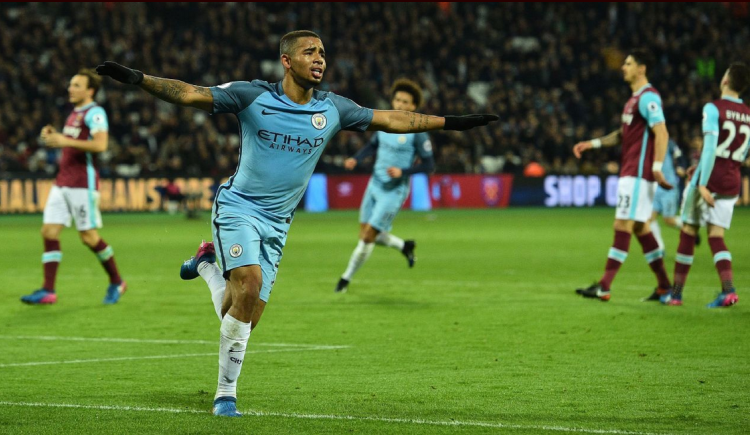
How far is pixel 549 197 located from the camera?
122 feet

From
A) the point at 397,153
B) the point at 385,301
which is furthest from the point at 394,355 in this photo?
the point at 397,153

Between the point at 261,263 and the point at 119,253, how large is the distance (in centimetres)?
1348

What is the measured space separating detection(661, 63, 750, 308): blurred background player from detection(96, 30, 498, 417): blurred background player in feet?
18.5

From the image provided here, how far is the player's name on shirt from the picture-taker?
11312 mm

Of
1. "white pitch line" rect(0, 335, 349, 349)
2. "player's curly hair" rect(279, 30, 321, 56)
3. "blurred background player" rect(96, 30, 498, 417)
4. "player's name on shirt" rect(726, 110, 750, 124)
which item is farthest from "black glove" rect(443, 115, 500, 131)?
"player's name on shirt" rect(726, 110, 750, 124)

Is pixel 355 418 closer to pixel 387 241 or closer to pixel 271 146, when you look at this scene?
pixel 271 146

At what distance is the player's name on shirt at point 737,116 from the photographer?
11.3 meters

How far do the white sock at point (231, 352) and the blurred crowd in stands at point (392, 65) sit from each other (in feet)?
86.6

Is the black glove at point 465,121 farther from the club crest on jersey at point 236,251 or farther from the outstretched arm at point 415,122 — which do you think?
the club crest on jersey at point 236,251

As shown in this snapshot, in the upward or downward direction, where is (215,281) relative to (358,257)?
upward

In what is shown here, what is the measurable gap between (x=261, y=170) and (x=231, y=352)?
1.11 m

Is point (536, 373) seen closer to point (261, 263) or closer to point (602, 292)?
point (261, 263)

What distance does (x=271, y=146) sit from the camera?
652cm

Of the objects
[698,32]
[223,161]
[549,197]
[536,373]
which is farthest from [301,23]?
[536,373]
